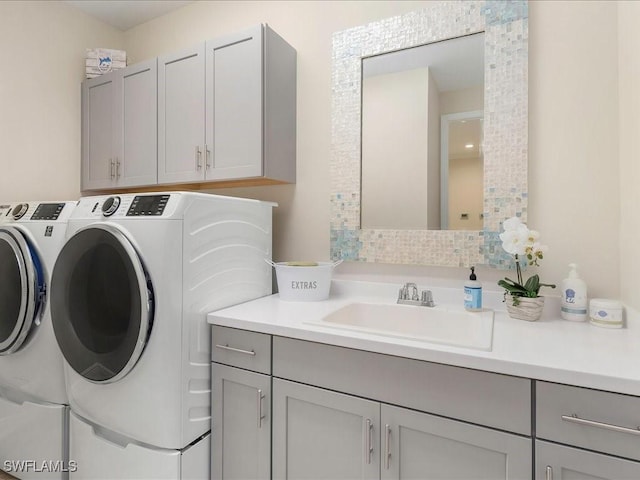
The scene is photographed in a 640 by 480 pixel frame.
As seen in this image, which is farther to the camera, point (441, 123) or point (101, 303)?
point (441, 123)

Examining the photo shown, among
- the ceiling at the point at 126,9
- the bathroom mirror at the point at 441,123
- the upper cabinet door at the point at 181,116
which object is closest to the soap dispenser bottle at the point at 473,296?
the bathroom mirror at the point at 441,123

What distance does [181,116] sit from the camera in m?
2.02

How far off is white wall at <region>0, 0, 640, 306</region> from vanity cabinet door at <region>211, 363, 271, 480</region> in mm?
818

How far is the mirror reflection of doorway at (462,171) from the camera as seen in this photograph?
5.24 ft

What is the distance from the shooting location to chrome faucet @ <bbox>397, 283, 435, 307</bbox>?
159 cm

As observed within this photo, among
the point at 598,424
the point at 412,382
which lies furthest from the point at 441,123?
the point at 598,424

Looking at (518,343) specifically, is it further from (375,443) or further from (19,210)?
(19,210)

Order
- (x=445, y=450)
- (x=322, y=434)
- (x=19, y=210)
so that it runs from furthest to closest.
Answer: (x=19, y=210)
(x=322, y=434)
(x=445, y=450)

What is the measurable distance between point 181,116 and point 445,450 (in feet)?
6.67

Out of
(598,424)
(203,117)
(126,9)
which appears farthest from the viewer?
(126,9)

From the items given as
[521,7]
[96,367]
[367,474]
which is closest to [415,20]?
[521,7]

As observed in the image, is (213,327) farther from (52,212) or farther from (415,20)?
(415,20)

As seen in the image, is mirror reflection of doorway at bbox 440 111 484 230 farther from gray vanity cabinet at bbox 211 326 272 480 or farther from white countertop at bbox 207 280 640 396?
gray vanity cabinet at bbox 211 326 272 480

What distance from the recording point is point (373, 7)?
1.82 m
